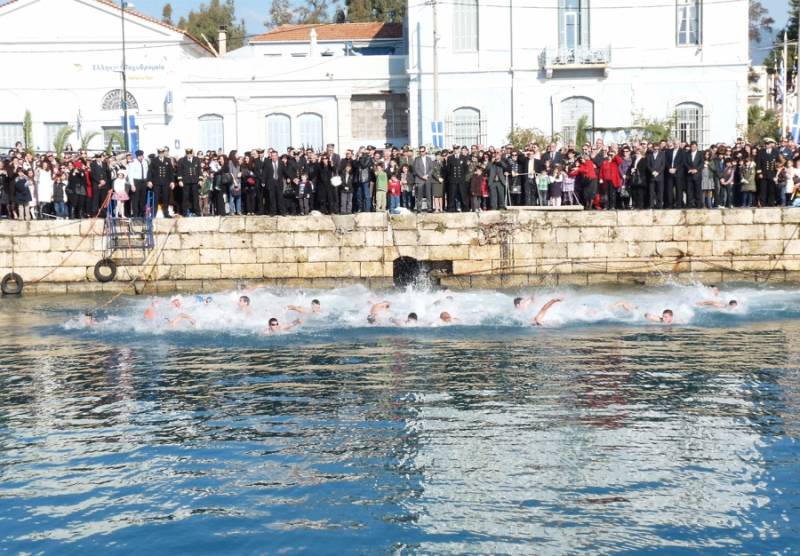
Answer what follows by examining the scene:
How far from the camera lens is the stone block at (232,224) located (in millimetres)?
26594

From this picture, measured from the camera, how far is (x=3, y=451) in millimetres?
13484

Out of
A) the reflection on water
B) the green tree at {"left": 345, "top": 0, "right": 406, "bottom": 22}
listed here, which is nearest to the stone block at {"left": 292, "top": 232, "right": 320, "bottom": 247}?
the reflection on water

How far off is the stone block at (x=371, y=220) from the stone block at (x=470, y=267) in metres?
1.96

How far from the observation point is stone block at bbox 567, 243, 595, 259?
26562mm

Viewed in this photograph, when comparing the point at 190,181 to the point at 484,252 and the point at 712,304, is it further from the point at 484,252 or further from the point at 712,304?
the point at 712,304

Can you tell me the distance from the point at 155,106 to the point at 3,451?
3170cm

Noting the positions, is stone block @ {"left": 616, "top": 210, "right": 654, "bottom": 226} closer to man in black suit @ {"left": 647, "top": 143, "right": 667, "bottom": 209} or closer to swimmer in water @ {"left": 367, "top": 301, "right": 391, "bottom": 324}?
man in black suit @ {"left": 647, "top": 143, "right": 667, "bottom": 209}

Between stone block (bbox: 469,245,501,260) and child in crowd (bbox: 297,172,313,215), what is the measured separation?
4.11m

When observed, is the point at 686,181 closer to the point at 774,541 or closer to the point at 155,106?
the point at 774,541

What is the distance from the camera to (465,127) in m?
41.2

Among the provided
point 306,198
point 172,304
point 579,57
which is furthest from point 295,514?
point 579,57

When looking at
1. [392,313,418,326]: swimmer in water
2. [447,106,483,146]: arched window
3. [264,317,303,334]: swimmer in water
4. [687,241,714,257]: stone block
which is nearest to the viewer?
[264,317,303,334]: swimmer in water

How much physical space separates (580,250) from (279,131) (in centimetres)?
1990

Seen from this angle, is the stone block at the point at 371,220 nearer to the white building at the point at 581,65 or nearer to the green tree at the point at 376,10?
the white building at the point at 581,65
